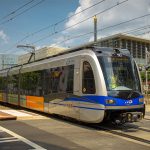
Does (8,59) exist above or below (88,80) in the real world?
above

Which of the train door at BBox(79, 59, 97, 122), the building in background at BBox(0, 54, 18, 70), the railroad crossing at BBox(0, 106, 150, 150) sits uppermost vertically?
the building in background at BBox(0, 54, 18, 70)

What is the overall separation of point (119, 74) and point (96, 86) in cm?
106

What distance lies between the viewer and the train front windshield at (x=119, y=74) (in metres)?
14.2

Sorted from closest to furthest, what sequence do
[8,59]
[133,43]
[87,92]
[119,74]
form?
[119,74] → [87,92] → [8,59] → [133,43]

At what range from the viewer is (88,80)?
14781 mm

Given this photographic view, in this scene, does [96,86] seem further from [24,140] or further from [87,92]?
[24,140]

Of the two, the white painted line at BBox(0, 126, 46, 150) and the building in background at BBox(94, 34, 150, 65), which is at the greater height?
the building in background at BBox(94, 34, 150, 65)

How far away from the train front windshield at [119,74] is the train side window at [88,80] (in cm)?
53

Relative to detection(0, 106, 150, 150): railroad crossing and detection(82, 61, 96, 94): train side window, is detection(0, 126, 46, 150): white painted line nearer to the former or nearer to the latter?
detection(0, 106, 150, 150): railroad crossing

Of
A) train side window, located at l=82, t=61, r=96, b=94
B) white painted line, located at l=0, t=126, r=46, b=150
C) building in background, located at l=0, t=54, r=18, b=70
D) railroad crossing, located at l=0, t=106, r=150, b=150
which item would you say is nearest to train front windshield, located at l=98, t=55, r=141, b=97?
train side window, located at l=82, t=61, r=96, b=94

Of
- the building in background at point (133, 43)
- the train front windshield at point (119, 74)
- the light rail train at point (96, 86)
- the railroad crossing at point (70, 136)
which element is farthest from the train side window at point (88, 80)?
the building in background at point (133, 43)

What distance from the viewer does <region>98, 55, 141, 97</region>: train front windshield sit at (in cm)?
1423

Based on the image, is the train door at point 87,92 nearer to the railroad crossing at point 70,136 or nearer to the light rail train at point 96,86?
the light rail train at point 96,86

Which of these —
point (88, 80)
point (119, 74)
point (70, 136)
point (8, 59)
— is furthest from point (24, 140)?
point (8, 59)
